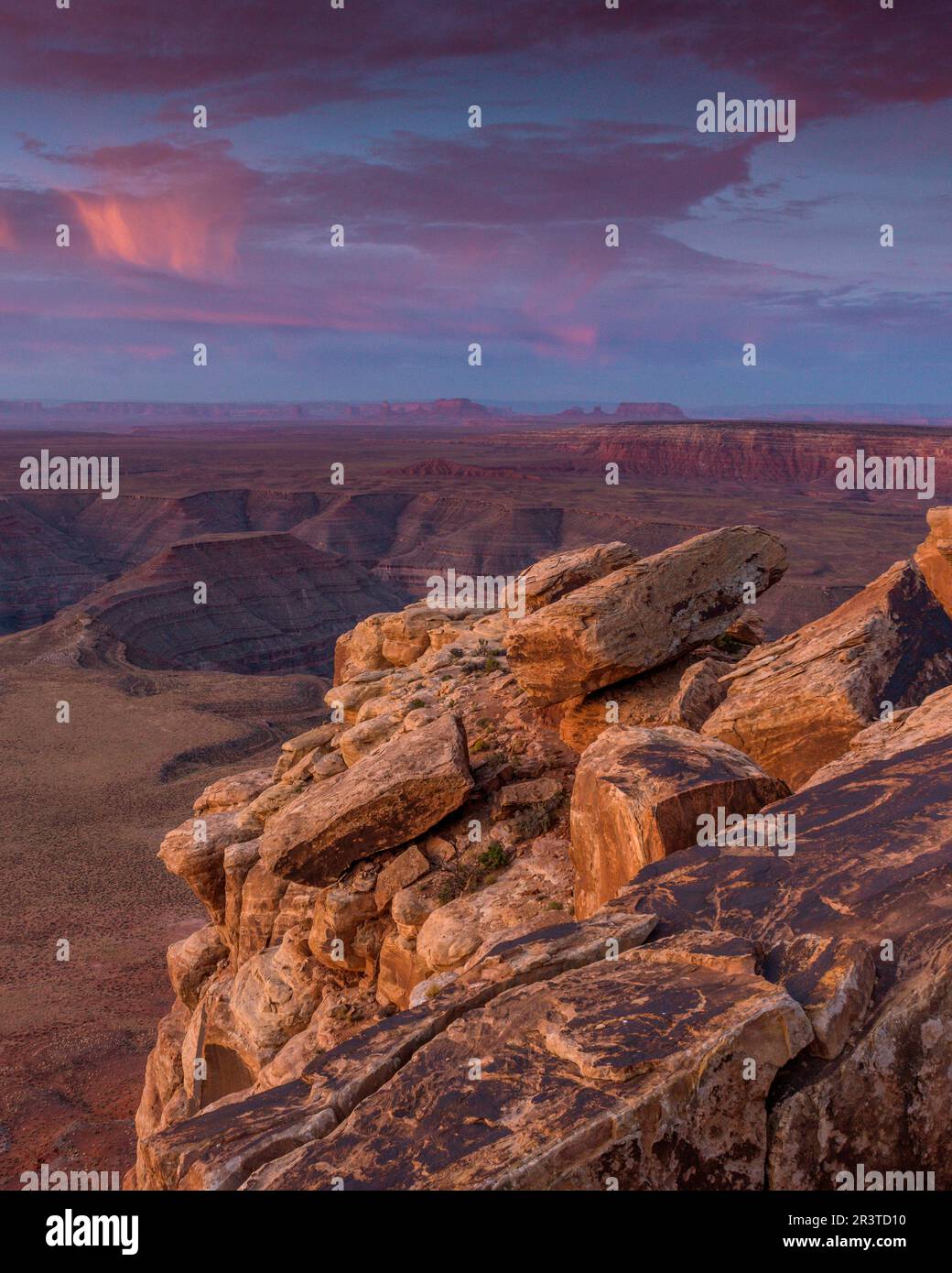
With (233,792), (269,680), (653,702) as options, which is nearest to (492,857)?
(653,702)

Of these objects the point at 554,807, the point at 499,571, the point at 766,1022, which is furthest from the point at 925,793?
the point at 499,571

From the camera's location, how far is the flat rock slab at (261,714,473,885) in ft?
43.6

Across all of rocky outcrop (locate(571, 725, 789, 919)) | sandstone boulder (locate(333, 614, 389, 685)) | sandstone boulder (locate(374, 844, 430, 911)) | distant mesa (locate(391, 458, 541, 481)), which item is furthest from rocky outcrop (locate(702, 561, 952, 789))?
distant mesa (locate(391, 458, 541, 481))

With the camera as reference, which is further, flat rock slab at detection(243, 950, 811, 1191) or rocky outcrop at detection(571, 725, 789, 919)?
rocky outcrop at detection(571, 725, 789, 919)

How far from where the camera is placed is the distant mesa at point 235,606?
83000 mm

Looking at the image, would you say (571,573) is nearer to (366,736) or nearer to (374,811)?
(366,736)

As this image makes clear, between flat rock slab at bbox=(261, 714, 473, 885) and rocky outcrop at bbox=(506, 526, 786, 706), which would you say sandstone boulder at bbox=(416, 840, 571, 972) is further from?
rocky outcrop at bbox=(506, 526, 786, 706)

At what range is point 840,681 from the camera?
490 inches

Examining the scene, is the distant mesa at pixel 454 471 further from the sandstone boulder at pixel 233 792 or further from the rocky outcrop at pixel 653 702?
the rocky outcrop at pixel 653 702

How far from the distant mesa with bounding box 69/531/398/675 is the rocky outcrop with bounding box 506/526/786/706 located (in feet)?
217

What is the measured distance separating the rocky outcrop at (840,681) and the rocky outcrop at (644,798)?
1465mm

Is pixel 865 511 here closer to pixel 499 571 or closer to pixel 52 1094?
pixel 499 571

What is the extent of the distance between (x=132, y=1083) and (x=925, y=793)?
843 inches

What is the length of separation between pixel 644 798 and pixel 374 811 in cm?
472
